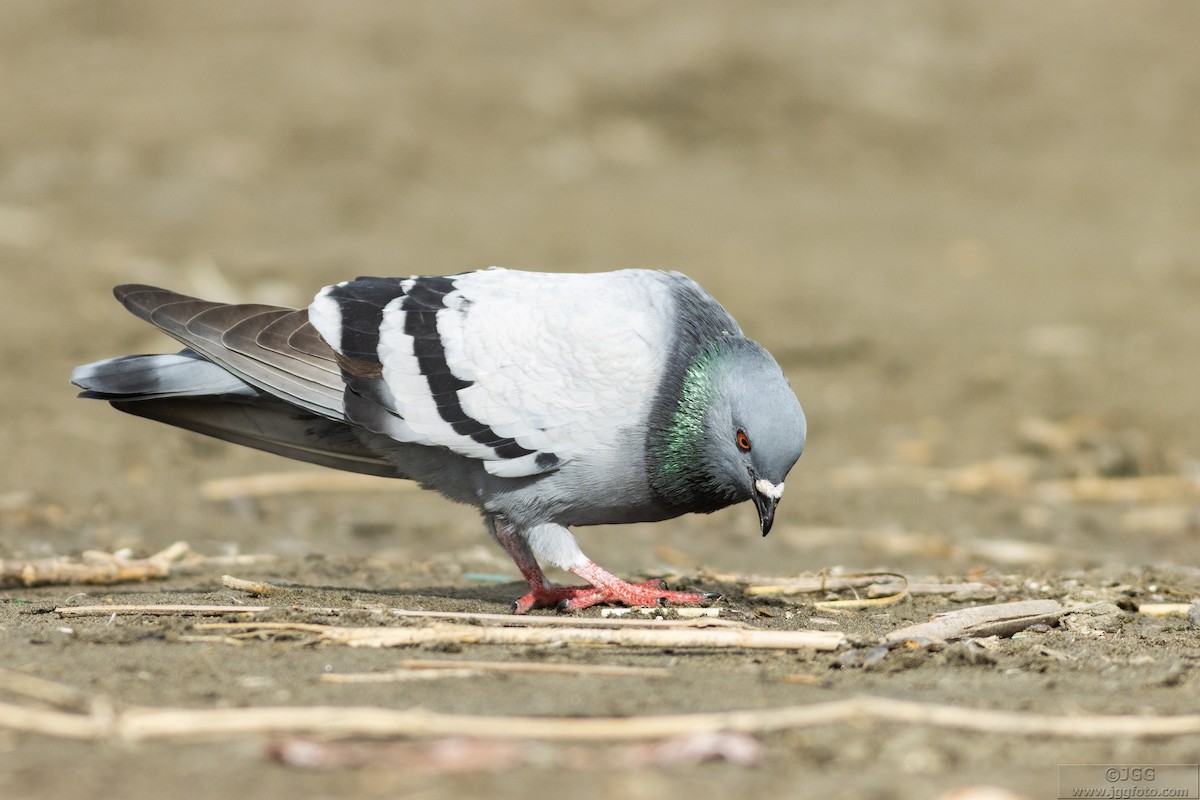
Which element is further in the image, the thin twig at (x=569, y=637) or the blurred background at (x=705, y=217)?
the blurred background at (x=705, y=217)

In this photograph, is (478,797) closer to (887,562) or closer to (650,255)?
(887,562)

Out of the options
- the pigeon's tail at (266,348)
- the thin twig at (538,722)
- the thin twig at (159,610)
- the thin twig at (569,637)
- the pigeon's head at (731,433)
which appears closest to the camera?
the thin twig at (538,722)

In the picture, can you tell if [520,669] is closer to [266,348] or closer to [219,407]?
[266,348]

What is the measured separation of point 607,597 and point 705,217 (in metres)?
8.22

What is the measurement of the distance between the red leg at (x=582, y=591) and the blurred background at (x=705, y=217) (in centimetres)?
174

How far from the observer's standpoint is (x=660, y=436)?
4.82 meters

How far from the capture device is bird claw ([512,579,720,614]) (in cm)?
486

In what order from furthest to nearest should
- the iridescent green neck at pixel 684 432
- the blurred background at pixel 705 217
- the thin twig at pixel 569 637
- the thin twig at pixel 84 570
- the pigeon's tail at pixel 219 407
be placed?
the blurred background at pixel 705 217 → the thin twig at pixel 84 570 → the pigeon's tail at pixel 219 407 → the iridescent green neck at pixel 684 432 → the thin twig at pixel 569 637

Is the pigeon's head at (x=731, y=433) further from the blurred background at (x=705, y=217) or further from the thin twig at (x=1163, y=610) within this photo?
the blurred background at (x=705, y=217)

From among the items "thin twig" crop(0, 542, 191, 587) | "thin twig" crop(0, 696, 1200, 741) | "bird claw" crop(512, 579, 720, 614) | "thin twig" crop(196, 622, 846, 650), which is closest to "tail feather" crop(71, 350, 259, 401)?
"thin twig" crop(0, 542, 191, 587)

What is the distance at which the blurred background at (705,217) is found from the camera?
8078 mm

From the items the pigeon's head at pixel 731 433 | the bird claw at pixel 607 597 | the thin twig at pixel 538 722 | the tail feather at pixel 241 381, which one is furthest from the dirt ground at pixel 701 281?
the tail feather at pixel 241 381

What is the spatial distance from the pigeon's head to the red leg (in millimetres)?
359

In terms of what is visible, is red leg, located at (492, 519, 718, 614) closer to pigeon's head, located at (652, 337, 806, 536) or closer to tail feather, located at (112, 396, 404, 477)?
pigeon's head, located at (652, 337, 806, 536)
